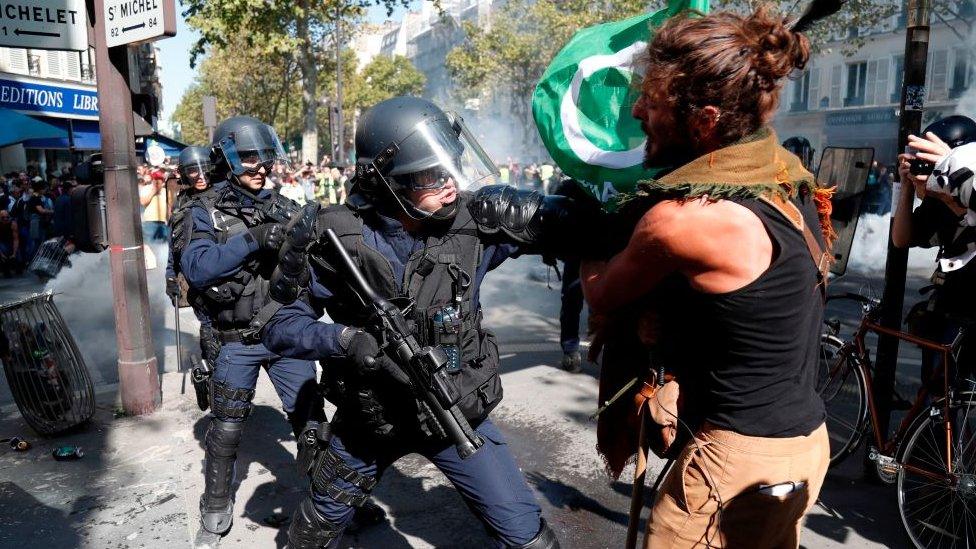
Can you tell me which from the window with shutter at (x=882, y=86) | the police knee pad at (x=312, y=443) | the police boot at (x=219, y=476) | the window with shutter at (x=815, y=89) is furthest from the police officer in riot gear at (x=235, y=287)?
the window with shutter at (x=815, y=89)

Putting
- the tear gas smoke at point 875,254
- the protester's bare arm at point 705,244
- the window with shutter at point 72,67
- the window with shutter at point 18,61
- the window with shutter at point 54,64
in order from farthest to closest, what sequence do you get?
the window with shutter at point 72,67 → the window with shutter at point 54,64 → the window with shutter at point 18,61 → the tear gas smoke at point 875,254 → the protester's bare arm at point 705,244

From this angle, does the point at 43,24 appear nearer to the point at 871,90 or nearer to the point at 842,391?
the point at 842,391

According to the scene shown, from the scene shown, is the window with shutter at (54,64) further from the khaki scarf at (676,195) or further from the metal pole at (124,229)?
the khaki scarf at (676,195)

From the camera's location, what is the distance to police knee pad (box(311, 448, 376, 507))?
2398mm

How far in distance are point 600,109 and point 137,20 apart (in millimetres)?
3190

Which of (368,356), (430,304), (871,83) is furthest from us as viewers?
(871,83)

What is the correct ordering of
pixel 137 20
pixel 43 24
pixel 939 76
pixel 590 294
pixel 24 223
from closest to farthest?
pixel 590 294, pixel 137 20, pixel 43 24, pixel 24 223, pixel 939 76

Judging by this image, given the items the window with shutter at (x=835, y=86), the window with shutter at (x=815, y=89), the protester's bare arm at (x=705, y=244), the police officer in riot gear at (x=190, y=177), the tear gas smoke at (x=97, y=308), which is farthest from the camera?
the window with shutter at (x=815, y=89)

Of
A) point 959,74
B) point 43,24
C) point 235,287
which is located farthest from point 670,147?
point 959,74

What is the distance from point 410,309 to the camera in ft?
7.44

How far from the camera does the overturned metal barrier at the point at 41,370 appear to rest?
176 inches

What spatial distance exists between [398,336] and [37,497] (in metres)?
2.79

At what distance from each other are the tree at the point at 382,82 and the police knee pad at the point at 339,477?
4884cm

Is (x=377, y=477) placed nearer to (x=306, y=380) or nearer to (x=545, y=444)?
(x=306, y=380)
